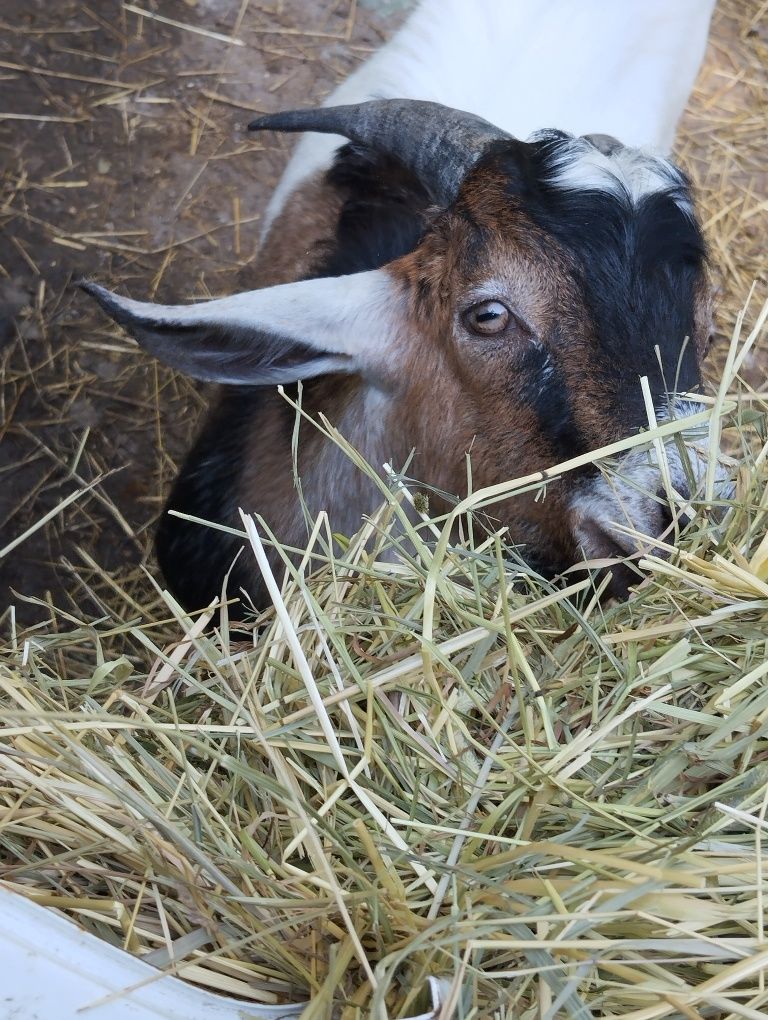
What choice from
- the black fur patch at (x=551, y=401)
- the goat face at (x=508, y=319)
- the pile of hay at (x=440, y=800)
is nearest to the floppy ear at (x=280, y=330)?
the goat face at (x=508, y=319)

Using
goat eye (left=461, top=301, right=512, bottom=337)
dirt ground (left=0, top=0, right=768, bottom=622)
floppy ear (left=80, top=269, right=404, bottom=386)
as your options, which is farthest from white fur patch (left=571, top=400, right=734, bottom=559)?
dirt ground (left=0, top=0, right=768, bottom=622)

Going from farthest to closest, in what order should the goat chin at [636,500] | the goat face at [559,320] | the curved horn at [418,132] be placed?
the curved horn at [418,132] → the goat face at [559,320] → the goat chin at [636,500]

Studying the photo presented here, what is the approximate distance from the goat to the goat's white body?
654 millimetres

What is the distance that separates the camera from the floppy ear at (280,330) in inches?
87.9

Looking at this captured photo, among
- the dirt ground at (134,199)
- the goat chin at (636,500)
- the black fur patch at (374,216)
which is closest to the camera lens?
the goat chin at (636,500)

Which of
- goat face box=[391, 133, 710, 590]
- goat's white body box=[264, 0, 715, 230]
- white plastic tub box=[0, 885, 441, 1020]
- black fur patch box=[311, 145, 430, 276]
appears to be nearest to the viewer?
white plastic tub box=[0, 885, 441, 1020]

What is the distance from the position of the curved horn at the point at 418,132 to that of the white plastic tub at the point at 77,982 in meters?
1.83

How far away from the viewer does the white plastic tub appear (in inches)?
47.8

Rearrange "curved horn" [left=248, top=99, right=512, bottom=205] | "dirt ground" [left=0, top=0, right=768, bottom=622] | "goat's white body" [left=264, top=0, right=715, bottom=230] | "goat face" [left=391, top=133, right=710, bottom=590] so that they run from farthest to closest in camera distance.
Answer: "dirt ground" [left=0, top=0, right=768, bottom=622] < "goat's white body" [left=264, top=0, right=715, bottom=230] < "curved horn" [left=248, top=99, right=512, bottom=205] < "goat face" [left=391, top=133, right=710, bottom=590]

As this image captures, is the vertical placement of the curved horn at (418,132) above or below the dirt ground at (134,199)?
above

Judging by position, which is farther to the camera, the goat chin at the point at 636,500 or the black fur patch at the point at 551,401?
the black fur patch at the point at 551,401

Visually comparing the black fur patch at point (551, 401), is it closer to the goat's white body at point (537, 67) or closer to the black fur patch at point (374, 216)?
the black fur patch at point (374, 216)

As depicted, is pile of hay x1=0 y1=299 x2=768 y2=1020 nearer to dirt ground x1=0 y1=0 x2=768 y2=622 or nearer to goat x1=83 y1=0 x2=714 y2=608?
goat x1=83 y1=0 x2=714 y2=608

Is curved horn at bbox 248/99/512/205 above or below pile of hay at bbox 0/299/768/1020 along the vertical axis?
above
